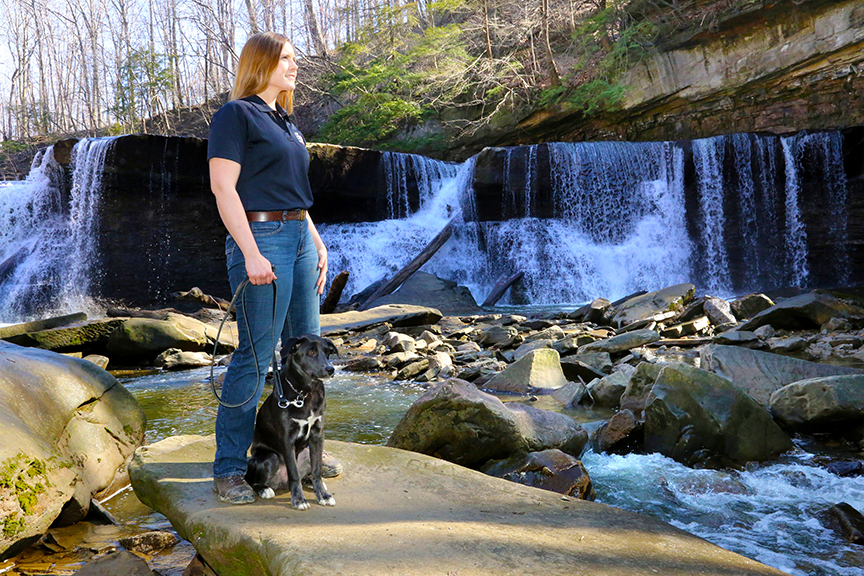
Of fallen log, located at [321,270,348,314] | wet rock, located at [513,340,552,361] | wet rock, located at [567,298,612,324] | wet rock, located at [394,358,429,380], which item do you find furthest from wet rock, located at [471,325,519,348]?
fallen log, located at [321,270,348,314]

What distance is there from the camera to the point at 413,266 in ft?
47.4

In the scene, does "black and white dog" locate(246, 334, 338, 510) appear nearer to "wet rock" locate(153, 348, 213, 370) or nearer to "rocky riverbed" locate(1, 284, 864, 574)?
"rocky riverbed" locate(1, 284, 864, 574)

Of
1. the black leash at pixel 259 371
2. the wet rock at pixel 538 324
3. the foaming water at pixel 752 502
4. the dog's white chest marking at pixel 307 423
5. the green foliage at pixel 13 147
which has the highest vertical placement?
the green foliage at pixel 13 147

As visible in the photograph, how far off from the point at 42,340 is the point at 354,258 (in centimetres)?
914

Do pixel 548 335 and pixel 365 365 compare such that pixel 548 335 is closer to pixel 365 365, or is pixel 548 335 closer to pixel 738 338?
pixel 738 338

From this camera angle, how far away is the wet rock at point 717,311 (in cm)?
816

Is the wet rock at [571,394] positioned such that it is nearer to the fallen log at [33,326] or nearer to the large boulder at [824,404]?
the large boulder at [824,404]

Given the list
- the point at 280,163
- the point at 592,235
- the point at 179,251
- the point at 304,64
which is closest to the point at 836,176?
the point at 592,235

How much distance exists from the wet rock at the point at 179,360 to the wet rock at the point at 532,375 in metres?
4.23

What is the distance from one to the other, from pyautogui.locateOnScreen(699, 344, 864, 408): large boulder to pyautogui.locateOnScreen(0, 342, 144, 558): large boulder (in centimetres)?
423

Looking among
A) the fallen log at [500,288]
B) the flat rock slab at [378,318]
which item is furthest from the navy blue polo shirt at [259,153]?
the fallen log at [500,288]

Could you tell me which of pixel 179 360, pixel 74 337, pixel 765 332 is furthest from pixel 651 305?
pixel 74 337

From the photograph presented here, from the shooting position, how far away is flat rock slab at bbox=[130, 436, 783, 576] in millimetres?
1905

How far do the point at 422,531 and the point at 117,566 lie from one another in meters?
1.29
